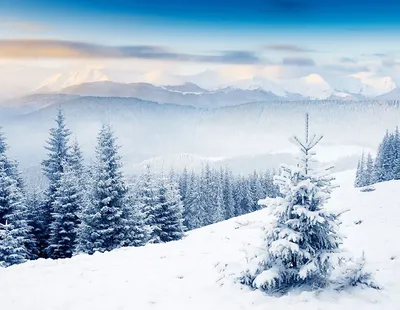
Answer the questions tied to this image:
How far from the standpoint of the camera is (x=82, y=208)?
79.8 feet

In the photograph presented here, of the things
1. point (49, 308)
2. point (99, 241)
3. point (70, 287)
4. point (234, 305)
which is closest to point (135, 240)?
point (99, 241)

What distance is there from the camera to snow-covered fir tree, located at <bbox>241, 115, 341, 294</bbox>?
767 centimetres

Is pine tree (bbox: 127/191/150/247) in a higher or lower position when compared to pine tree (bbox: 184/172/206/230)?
higher

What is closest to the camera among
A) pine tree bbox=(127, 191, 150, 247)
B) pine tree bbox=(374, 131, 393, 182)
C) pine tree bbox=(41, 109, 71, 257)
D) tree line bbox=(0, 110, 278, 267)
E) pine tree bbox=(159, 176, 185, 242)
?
tree line bbox=(0, 110, 278, 267)

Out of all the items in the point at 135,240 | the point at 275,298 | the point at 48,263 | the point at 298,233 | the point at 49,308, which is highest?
the point at 298,233

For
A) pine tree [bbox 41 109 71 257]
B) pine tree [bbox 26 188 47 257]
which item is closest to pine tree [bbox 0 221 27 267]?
pine tree [bbox 26 188 47 257]

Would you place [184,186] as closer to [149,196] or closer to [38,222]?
[38,222]

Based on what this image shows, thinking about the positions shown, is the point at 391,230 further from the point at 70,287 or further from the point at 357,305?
the point at 70,287

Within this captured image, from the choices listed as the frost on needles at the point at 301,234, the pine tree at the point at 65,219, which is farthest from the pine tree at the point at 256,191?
the frost on needles at the point at 301,234

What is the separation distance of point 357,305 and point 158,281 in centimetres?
536

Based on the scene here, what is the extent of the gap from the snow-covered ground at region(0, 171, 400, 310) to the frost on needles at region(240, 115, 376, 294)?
0.48 meters

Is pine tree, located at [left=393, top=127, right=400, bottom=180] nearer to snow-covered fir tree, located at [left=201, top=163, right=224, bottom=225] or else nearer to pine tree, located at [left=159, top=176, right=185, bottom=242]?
snow-covered fir tree, located at [left=201, top=163, right=224, bottom=225]

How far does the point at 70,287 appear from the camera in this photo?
9.92m

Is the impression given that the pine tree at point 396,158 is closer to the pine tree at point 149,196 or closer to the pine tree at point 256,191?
the pine tree at point 256,191
